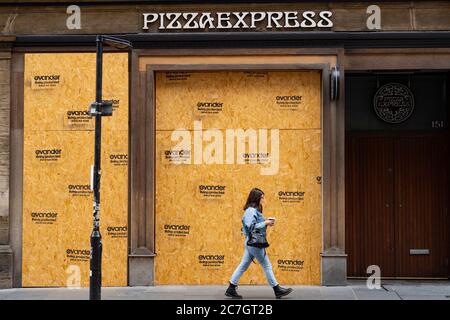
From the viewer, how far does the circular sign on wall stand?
15.2 m

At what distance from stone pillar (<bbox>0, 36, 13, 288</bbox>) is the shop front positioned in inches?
1.2

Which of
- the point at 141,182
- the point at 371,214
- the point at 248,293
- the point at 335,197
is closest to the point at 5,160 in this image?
the point at 141,182

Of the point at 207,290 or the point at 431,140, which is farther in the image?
the point at 431,140

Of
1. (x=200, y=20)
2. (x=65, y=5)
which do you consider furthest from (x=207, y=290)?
(x=65, y=5)

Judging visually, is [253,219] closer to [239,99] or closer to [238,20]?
[239,99]

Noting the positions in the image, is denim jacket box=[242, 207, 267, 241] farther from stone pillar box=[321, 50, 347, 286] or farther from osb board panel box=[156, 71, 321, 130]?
osb board panel box=[156, 71, 321, 130]

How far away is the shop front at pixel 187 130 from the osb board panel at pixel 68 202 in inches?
0.9

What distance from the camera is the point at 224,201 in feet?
47.3

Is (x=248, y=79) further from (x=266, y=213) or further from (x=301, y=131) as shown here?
(x=266, y=213)

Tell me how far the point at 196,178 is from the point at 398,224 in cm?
418

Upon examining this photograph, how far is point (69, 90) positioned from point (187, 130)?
A: 2.38 m

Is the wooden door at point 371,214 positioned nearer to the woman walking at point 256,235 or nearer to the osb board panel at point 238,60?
the osb board panel at point 238,60

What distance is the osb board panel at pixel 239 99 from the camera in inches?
567

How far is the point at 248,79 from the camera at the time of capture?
14.5m
